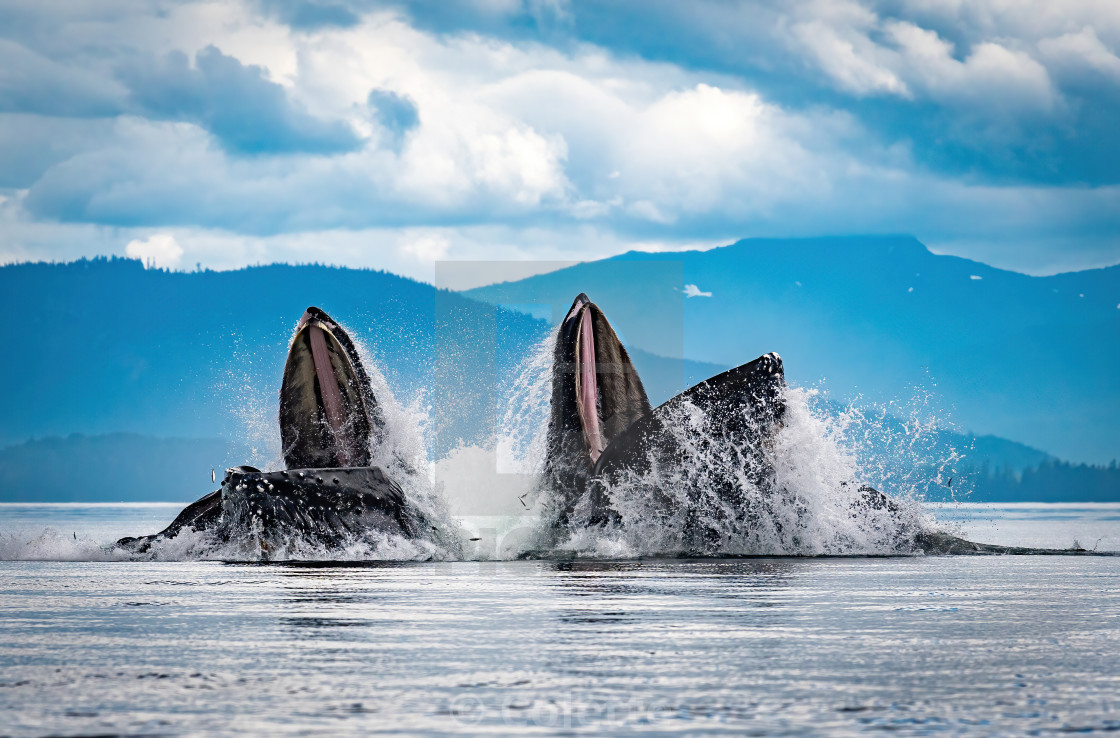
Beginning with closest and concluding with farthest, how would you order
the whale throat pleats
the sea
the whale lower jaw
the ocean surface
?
the ocean surface → the sea → the whale lower jaw → the whale throat pleats

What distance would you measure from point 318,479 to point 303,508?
1.22 feet

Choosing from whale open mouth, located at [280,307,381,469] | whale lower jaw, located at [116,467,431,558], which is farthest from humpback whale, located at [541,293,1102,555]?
whale open mouth, located at [280,307,381,469]

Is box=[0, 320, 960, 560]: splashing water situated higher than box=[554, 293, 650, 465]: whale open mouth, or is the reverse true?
box=[554, 293, 650, 465]: whale open mouth

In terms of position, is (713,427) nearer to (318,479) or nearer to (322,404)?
(318,479)

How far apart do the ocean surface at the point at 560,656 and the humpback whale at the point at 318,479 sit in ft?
10.6

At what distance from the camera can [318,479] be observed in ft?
47.5

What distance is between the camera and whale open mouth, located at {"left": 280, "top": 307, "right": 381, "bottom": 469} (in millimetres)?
15859

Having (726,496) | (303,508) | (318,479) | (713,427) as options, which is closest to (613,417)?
(713,427)

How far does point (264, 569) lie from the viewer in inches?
493

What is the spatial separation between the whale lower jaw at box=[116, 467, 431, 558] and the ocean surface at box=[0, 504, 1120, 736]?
3.19 metres

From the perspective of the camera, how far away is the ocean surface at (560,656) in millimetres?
4340

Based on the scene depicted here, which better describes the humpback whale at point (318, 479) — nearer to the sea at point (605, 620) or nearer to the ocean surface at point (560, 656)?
the sea at point (605, 620)

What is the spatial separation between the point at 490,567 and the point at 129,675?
790 cm

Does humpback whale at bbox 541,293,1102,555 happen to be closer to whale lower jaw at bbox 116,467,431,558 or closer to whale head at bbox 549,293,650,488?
whale head at bbox 549,293,650,488
